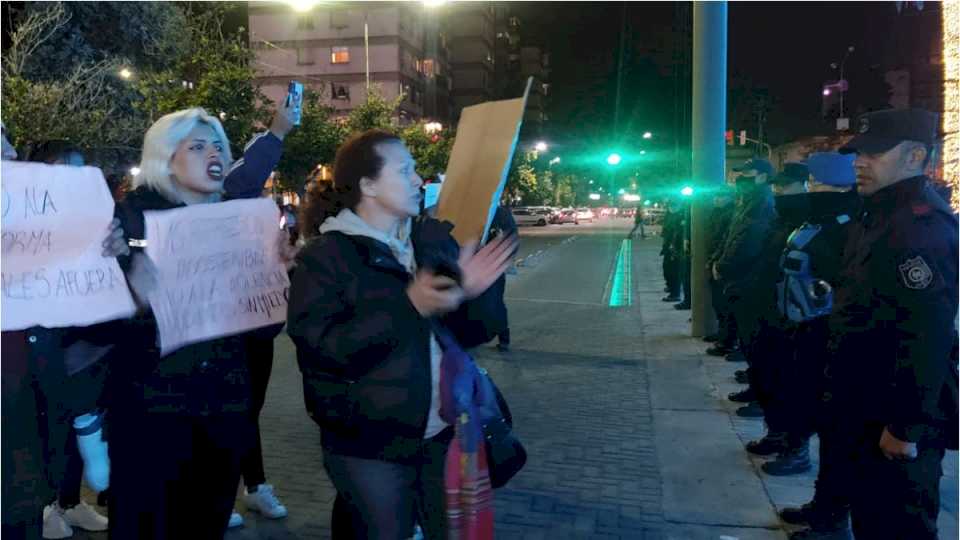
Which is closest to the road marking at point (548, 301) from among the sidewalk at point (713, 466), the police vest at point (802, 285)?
the sidewalk at point (713, 466)

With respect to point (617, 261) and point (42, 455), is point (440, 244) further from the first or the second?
point (617, 261)

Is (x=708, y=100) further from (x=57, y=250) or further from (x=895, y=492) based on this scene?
(x=57, y=250)

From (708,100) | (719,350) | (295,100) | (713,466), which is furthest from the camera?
(708,100)

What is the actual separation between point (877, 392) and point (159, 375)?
271cm

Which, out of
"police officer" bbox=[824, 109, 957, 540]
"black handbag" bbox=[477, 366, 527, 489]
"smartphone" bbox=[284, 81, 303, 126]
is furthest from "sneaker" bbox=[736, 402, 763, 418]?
"smartphone" bbox=[284, 81, 303, 126]

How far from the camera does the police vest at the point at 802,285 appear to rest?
4.29 m

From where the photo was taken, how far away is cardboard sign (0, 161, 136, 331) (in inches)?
92.9

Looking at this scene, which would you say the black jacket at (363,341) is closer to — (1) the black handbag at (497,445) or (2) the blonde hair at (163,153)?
(1) the black handbag at (497,445)

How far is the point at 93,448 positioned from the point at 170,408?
79 centimetres

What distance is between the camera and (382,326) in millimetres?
2371

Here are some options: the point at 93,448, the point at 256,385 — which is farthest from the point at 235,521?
the point at 93,448

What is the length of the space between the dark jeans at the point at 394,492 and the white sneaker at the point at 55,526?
7.63 ft

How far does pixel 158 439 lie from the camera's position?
2.71 metres

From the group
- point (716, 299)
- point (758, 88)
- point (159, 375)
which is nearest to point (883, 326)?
point (159, 375)
